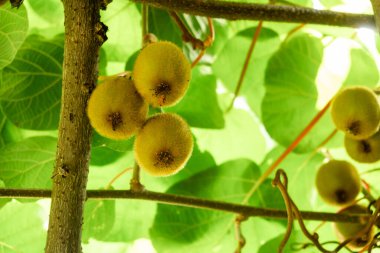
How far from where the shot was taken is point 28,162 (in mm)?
880

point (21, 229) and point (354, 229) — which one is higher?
point (21, 229)

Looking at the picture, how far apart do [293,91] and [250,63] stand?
0.14 meters

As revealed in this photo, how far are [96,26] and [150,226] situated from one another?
59cm

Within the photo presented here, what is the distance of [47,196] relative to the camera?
643mm

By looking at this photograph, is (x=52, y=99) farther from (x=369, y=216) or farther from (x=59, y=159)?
(x=369, y=216)

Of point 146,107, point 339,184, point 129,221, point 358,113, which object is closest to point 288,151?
point 339,184

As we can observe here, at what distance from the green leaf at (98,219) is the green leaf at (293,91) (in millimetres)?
342

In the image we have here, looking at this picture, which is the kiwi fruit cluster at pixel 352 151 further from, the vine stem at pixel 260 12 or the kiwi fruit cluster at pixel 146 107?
the kiwi fruit cluster at pixel 146 107

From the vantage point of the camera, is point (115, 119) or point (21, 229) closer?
point (115, 119)

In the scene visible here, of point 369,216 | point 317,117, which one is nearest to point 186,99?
point 317,117

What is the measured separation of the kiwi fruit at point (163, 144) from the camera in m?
0.60

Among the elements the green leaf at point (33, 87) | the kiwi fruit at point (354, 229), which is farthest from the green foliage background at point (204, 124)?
the kiwi fruit at point (354, 229)

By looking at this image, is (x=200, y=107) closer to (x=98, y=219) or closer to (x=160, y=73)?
(x=98, y=219)

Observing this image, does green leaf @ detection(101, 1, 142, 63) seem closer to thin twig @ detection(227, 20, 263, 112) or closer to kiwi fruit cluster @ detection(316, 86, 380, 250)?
thin twig @ detection(227, 20, 263, 112)
